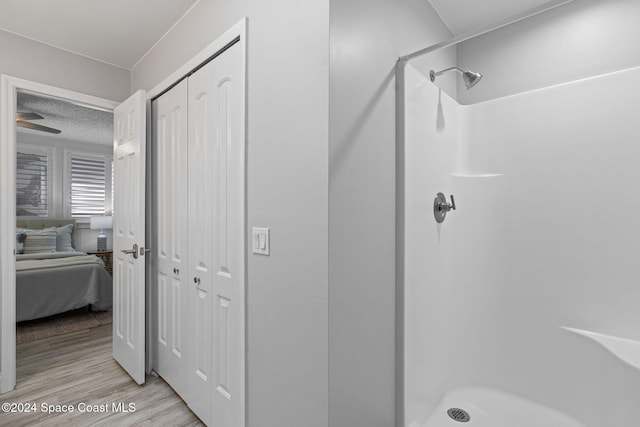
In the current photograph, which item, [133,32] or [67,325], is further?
[67,325]

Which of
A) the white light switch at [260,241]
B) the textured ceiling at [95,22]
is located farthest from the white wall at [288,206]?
the textured ceiling at [95,22]

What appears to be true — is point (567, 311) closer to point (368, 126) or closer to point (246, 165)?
point (368, 126)

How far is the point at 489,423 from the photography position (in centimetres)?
172

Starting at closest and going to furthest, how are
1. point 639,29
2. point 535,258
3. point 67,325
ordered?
point 639,29, point 535,258, point 67,325

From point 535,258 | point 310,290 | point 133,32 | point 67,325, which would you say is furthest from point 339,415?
point 67,325

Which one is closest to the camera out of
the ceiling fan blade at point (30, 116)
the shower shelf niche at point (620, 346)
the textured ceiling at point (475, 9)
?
the shower shelf niche at point (620, 346)

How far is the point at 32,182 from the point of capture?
5.09m

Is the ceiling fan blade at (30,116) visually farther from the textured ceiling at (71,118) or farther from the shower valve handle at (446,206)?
the shower valve handle at (446,206)

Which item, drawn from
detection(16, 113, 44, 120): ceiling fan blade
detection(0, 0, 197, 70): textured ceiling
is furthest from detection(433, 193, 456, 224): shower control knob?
detection(16, 113, 44, 120): ceiling fan blade

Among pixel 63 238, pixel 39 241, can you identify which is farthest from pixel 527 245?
pixel 63 238

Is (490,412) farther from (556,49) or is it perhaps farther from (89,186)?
(89,186)

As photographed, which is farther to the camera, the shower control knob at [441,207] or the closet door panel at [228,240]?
the shower control knob at [441,207]

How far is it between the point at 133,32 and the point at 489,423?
324cm

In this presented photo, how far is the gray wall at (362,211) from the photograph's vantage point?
1.12 m
